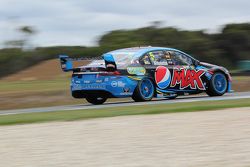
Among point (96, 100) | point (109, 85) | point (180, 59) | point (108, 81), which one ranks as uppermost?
point (180, 59)

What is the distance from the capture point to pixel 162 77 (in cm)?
1853

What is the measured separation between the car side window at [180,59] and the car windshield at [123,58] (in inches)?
56.2

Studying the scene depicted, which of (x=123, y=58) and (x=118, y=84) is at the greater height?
(x=123, y=58)

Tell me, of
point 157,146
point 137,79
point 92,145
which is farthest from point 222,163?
point 137,79

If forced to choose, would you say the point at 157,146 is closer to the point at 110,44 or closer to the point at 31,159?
the point at 31,159

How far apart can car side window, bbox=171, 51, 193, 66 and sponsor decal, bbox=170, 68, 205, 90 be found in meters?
0.21

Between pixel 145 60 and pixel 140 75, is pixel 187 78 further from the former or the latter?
pixel 140 75

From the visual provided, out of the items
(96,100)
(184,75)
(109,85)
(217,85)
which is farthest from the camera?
(217,85)

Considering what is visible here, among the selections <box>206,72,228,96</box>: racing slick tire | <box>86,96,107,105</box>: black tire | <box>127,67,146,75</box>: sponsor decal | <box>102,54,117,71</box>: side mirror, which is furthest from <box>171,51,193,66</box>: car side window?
<box>86,96,107,105</box>: black tire

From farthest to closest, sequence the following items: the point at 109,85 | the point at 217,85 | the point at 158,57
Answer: the point at 217,85
the point at 158,57
the point at 109,85

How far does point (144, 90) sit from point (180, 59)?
1634 millimetres

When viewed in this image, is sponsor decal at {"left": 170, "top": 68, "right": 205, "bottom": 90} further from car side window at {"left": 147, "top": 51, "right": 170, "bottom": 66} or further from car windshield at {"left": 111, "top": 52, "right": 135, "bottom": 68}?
car windshield at {"left": 111, "top": 52, "right": 135, "bottom": 68}

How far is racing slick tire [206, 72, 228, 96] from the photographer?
19672 millimetres

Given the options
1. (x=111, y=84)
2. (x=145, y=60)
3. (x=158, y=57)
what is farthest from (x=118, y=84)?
(x=158, y=57)
